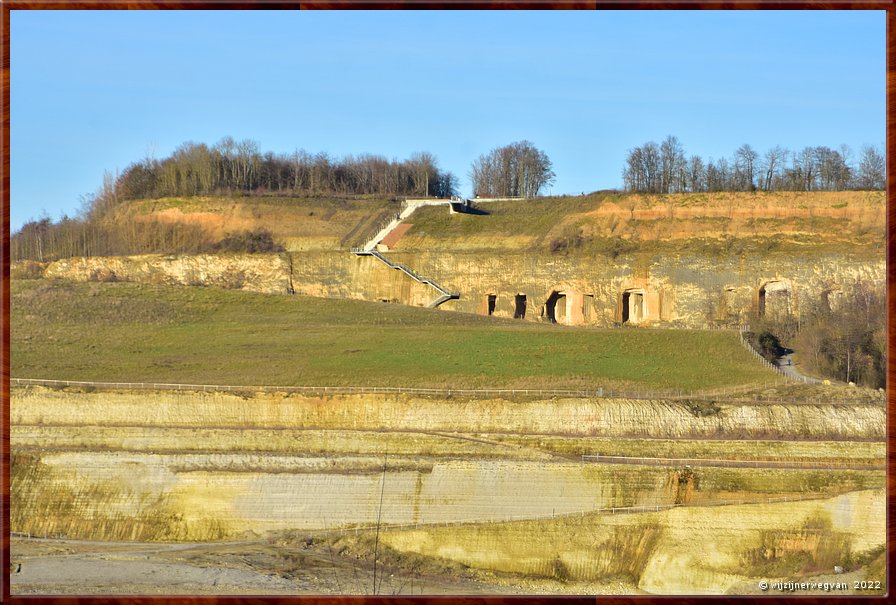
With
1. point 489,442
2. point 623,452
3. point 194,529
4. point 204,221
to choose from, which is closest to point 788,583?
point 623,452

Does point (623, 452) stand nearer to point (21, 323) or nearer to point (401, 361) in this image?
point (401, 361)

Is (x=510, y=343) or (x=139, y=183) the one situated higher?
(x=139, y=183)

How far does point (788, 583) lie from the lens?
25641mm

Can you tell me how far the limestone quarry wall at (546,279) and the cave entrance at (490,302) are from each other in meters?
0.05

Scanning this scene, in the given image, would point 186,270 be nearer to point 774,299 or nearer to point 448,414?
point 774,299

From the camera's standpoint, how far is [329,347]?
4997 centimetres

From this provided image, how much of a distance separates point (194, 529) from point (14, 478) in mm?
7000

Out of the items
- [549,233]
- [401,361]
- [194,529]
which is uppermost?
[549,233]

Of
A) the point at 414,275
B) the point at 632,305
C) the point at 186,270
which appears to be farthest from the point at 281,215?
the point at 632,305

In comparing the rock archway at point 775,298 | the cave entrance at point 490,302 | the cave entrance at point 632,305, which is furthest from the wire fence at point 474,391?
the cave entrance at point 490,302

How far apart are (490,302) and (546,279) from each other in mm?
3310

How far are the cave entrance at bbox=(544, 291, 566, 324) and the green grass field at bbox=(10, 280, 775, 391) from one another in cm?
505

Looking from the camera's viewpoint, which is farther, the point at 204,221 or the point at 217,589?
the point at 204,221

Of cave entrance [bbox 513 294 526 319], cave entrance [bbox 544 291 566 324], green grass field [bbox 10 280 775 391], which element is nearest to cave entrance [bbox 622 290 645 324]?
cave entrance [bbox 544 291 566 324]
